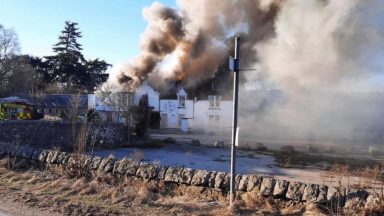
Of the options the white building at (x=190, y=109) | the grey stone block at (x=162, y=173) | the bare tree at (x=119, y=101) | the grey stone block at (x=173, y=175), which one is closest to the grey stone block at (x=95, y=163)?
the grey stone block at (x=162, y=173)

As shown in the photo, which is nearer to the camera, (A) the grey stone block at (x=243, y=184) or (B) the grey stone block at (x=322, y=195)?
(B) the grey stone block at (x=322, y=195)

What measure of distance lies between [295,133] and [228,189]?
49202mm

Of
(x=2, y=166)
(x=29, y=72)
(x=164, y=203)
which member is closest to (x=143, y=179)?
(x=164, y=203)

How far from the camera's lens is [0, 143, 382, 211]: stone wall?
7.03 m

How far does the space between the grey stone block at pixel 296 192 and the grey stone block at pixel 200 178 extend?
5.73 ft

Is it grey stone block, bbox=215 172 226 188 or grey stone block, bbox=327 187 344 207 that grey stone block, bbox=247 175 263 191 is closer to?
grey stone block, bbox=215 172 226 188

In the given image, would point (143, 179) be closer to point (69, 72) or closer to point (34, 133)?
point (34, 133)

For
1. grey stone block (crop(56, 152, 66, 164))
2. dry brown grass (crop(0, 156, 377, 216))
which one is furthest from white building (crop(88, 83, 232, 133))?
dry brown grass (crop(0, 156, 377, 216))

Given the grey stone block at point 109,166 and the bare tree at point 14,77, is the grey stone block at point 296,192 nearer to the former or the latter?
the grey stone block at point 109,166

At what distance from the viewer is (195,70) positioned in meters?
61.6

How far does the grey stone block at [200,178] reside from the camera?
344 inches

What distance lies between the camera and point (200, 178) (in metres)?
8.81

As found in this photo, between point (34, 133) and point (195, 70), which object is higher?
point (195, 70)

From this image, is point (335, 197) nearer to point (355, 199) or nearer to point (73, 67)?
point (355, 199)
